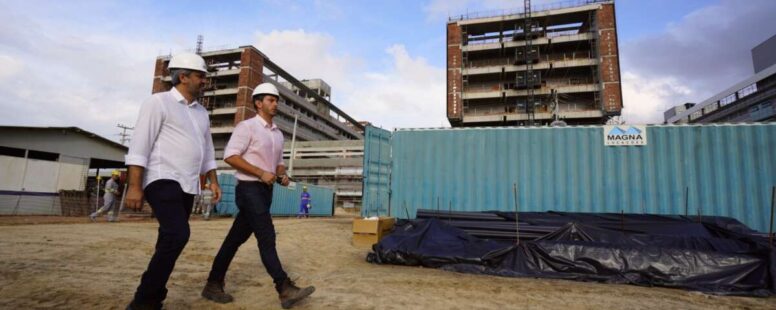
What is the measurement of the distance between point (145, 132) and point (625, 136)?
902cm

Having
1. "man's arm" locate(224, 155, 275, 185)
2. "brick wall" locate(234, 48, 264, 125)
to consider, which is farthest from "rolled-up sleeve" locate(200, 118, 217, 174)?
"brick wall" locate(234, 48, 264, 125)

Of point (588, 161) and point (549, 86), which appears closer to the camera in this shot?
point (588, 161)

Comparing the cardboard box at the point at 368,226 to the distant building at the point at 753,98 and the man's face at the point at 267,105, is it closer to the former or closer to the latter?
the man's face at the point at 267,105

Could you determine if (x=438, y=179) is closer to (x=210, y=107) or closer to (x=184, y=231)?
(x=184, y=231)

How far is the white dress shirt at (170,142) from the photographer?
2.21 metres

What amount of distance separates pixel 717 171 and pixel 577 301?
6.99m

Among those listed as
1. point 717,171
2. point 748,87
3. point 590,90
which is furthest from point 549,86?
point 717,171

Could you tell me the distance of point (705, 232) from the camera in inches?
215

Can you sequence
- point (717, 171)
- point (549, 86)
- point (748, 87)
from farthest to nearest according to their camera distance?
point (748, 87)
point (549, 86)
point (717, 171)

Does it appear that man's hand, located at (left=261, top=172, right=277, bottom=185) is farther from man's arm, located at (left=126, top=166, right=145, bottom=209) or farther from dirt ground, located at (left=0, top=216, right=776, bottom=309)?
dirt ground, located at (left=0, top=216, right=776, bottom=309)

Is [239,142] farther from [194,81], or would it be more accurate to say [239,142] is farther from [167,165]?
[167,165]

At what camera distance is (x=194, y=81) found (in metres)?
2.55

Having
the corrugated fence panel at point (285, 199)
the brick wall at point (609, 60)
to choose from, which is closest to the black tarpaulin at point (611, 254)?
the corrugated fence panel at point (285, 199)

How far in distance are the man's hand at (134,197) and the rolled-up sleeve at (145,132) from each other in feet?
0.46
